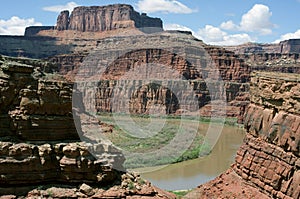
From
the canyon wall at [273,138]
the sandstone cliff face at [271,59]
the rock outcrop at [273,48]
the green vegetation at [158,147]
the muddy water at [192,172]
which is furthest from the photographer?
the rock outcrop at [273,48]

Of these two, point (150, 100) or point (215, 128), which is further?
point (150, 100)

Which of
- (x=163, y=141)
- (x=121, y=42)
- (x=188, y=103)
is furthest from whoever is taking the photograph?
(x=121, y=42)

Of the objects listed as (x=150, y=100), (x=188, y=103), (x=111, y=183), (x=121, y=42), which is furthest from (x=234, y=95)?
(x=111, y=183)

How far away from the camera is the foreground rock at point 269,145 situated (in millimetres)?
17391

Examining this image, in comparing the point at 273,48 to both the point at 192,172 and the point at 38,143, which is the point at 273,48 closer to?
the point at 192,172

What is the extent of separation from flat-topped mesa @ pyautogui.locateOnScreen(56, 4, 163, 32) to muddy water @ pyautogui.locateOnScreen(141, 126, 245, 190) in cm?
11818

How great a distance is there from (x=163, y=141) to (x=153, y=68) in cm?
5221

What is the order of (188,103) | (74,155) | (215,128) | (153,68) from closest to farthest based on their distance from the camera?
(74,155) < (215,128) < (188,103) < (153,68)

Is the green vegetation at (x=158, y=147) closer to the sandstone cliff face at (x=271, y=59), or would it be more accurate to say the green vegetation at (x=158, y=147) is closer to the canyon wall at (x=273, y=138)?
the canyon wall at (x=273, y=138)

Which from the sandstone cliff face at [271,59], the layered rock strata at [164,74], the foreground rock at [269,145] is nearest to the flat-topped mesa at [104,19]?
the sandstone cliff face at [271,59]

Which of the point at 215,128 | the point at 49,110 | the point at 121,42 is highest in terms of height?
the point at 121,42

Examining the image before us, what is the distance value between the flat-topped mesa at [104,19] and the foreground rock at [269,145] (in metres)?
140

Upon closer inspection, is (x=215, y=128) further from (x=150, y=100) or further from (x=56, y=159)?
(x=56, y=159)

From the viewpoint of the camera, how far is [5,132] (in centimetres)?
1675
